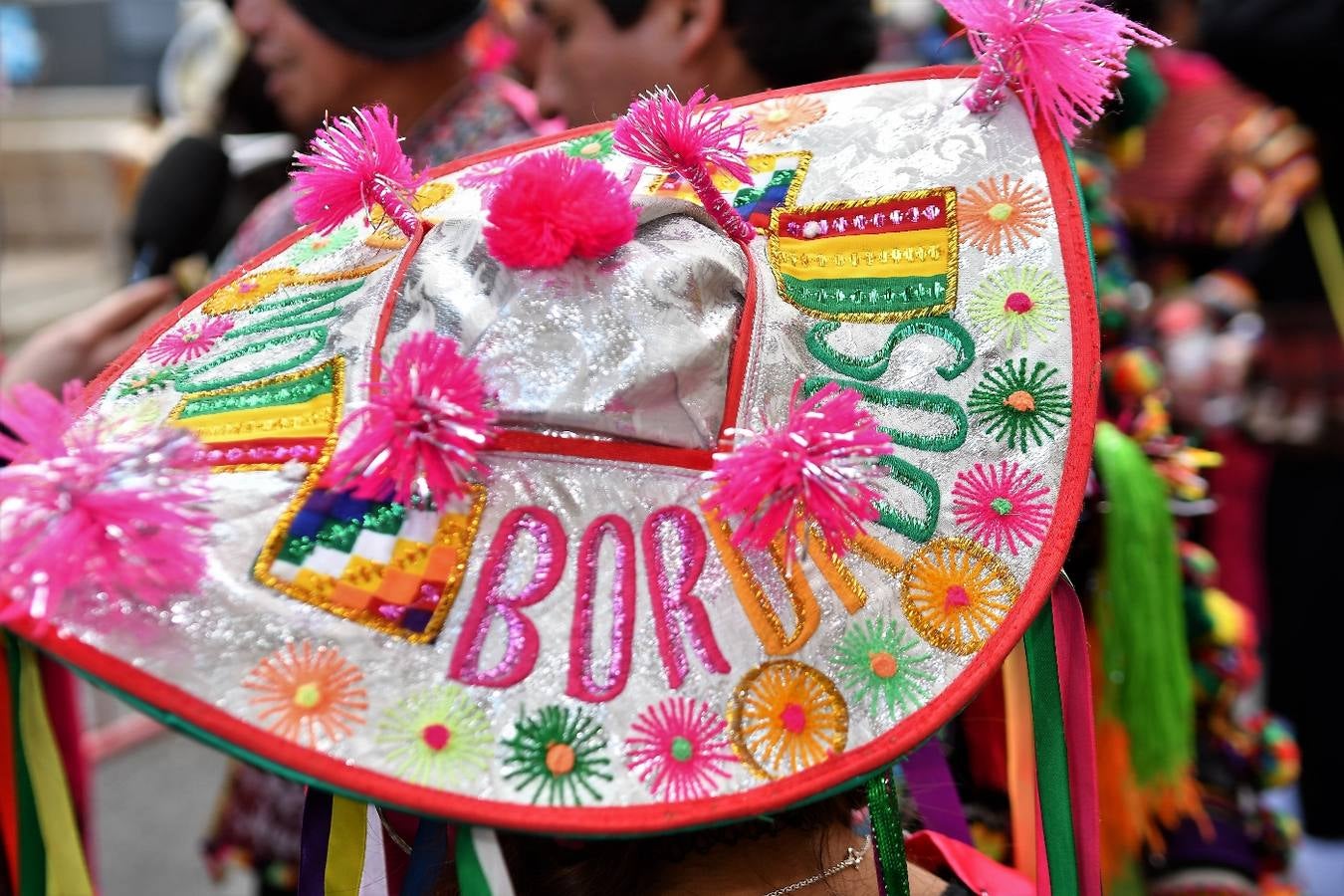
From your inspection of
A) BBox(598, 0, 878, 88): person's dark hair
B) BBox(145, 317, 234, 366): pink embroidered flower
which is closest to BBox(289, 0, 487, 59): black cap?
BBox(598, 0, 878, 88): person's dark hair

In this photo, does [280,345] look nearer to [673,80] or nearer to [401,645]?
[401,645]

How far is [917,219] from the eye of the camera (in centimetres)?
89

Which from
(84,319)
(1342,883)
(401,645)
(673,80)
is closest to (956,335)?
(401,645)

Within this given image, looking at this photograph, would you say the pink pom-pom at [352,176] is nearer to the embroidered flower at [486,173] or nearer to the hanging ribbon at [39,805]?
the embroidered flower at [486,173]

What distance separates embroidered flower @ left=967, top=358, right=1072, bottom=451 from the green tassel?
682mm

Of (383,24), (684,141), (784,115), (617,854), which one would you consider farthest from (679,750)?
(383,24)

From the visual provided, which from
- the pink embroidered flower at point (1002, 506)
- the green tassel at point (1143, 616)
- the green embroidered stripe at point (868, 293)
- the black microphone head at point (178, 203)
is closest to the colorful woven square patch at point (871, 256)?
the green embroidered stripe at point (868, 293)

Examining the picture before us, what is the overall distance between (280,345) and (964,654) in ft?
1.47

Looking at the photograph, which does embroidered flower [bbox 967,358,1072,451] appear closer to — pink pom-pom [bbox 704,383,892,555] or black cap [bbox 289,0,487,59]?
pink pom-pom [bbox 704,383,892,555]

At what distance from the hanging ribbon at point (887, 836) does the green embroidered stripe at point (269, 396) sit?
0.43 metres

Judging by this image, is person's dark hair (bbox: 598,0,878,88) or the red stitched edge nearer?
the red stitched edge

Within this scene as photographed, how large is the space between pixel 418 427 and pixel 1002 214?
1.44 feet

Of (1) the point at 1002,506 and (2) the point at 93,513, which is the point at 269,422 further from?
(1) the point at 1002,506

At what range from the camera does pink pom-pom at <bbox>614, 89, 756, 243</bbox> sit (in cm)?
80
